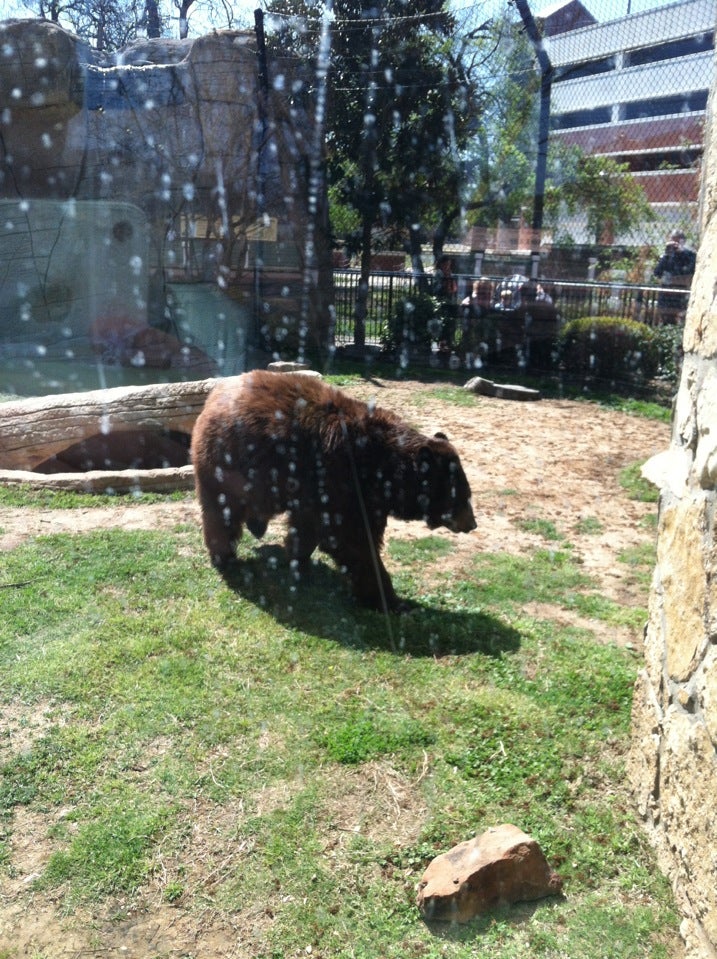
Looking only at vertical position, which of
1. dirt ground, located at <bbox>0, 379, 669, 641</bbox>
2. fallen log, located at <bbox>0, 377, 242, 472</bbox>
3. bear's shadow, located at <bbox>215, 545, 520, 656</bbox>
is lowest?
bear's shadow, located at <bbox>215, 545, 520, 656</bbox>

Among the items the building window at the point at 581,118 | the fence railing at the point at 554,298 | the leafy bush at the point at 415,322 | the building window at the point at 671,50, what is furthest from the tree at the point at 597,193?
the leafy bush at the point at 415,322

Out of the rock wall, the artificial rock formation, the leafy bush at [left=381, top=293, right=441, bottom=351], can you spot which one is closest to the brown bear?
the rock wall

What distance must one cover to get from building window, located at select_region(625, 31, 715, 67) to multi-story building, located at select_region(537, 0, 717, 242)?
0.01m

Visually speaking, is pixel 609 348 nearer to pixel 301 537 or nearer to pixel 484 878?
pixel 301 537

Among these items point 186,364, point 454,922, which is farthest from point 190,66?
point 454,922

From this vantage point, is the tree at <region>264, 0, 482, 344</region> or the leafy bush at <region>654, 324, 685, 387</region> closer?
the leafy bush at <region>654, 324, 685, 387</region>

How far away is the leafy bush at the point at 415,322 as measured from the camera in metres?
15.1

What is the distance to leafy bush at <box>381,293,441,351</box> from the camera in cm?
1508

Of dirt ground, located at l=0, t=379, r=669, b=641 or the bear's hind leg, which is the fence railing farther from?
the bear's hind leg

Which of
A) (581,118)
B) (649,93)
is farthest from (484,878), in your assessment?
(581,118)

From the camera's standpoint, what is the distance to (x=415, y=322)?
49.8ft

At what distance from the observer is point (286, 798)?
11.6ft

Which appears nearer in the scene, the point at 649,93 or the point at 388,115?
the point at 649,93

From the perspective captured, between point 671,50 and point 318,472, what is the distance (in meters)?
8.30
